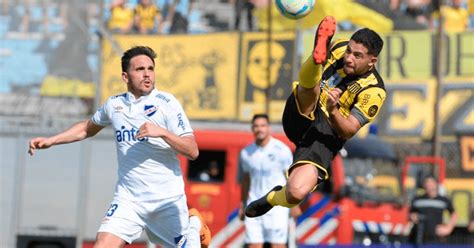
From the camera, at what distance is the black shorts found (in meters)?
9.92

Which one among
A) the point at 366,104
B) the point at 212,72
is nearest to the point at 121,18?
the point at 212,72

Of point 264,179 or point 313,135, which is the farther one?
point 264,179

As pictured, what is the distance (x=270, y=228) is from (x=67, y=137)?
4.48 metres

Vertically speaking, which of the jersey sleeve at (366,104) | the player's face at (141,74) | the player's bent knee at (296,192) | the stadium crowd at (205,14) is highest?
the stadium crowd at (205,14)

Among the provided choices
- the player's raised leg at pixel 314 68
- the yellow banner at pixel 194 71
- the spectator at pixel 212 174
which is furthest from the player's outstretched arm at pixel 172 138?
the yellow banner at pixel 194 71

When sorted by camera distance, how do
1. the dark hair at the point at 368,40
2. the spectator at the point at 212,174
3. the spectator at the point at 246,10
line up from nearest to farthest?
1. the dark hair at the point at 368,40
2. the spectator at the point at 212,174
3. the spectator at the point at 246,10

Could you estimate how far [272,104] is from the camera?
1977 centimetres

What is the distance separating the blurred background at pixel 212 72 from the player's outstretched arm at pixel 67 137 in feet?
27.6

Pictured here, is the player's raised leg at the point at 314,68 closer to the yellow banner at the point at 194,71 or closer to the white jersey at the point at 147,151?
the white jersey at the point at 147,151

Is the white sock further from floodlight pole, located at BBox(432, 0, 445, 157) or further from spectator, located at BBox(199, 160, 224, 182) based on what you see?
floodlight pole, located at BBox(432, 0, 445, 157)

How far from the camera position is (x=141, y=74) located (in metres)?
9.80

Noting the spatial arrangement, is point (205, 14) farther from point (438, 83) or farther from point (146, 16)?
point (438, 83)

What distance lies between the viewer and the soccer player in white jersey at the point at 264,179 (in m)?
13.9

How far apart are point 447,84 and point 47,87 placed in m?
6.67
